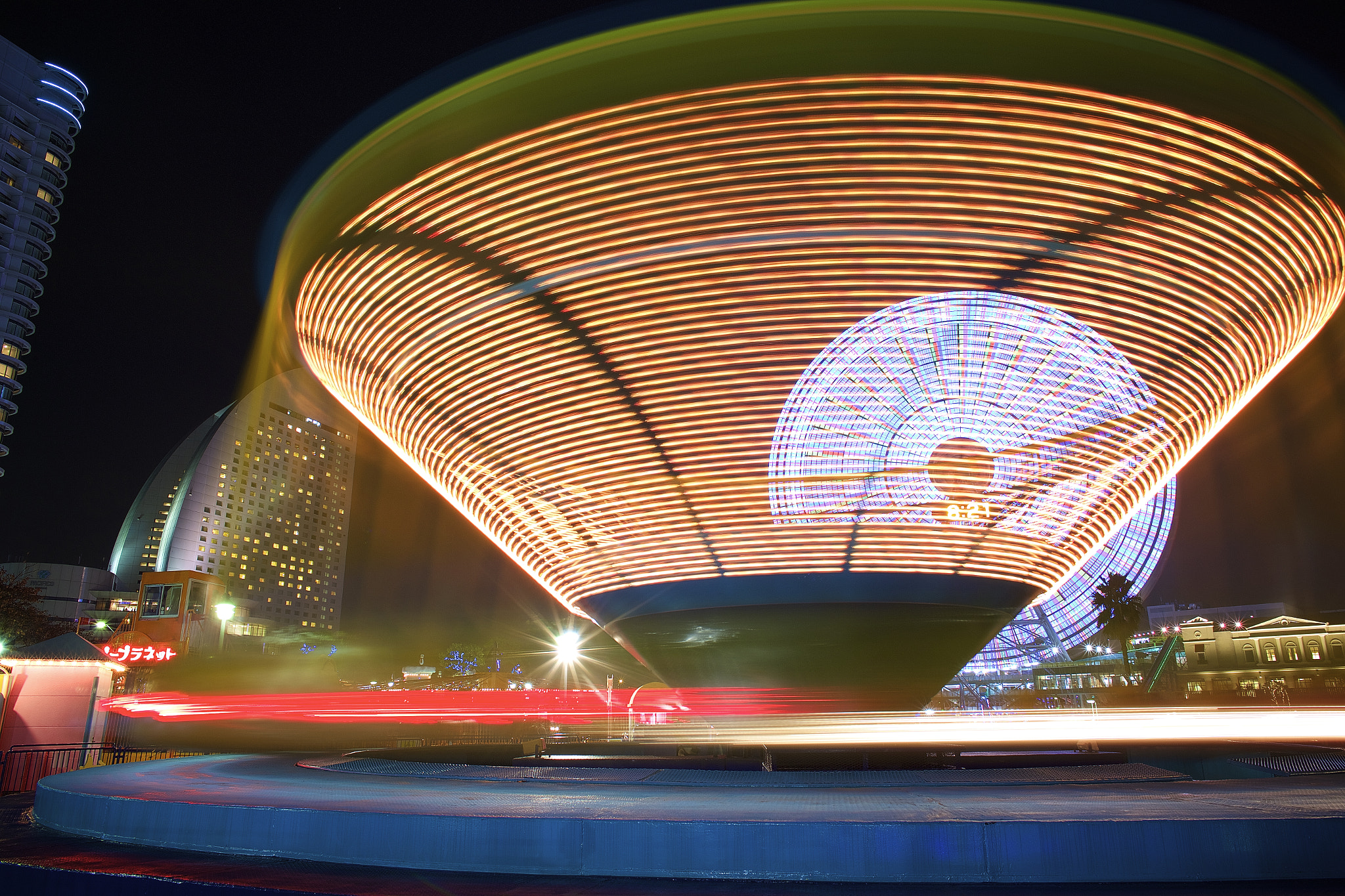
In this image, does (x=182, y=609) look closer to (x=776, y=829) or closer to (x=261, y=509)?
(x=261, y=509)

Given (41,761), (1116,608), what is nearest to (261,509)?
(1116,608)

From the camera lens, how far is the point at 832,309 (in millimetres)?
11344

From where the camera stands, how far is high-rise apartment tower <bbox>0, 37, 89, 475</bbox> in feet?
246

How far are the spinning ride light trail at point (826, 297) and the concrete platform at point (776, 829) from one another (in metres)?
6.19

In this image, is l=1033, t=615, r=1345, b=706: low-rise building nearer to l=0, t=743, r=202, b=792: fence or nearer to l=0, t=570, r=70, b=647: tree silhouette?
l=0, t=743, r=202, b=792: fence

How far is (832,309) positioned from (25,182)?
307 ft

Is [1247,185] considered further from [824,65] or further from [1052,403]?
[824,65]

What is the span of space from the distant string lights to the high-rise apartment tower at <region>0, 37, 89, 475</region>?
3104 inches

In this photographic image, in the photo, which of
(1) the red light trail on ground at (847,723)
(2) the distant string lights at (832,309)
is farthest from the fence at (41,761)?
(2) the distant string lights at (832,309)

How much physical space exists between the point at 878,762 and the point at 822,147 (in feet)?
23.8

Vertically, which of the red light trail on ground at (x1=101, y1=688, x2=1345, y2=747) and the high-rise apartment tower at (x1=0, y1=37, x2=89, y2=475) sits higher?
the high-rise apartment tower at (x1=0, y1=37, x2=89, y2=475)

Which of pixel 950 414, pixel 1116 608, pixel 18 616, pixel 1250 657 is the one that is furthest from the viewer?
pixel 1250 657

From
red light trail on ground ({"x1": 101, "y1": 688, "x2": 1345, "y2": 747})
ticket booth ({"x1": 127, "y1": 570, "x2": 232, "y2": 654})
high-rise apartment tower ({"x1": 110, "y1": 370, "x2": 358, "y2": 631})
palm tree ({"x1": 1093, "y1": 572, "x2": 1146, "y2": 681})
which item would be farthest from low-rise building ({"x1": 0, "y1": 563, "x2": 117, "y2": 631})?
palm tree ({"x1": 1093, "y1": 572, "x2": 1146, "y2": 681})

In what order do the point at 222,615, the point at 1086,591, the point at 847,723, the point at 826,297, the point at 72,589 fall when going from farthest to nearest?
the point at 72,589
the point at 222,615
the point at 1086,591
the point at 847,723
the point at 826,297
